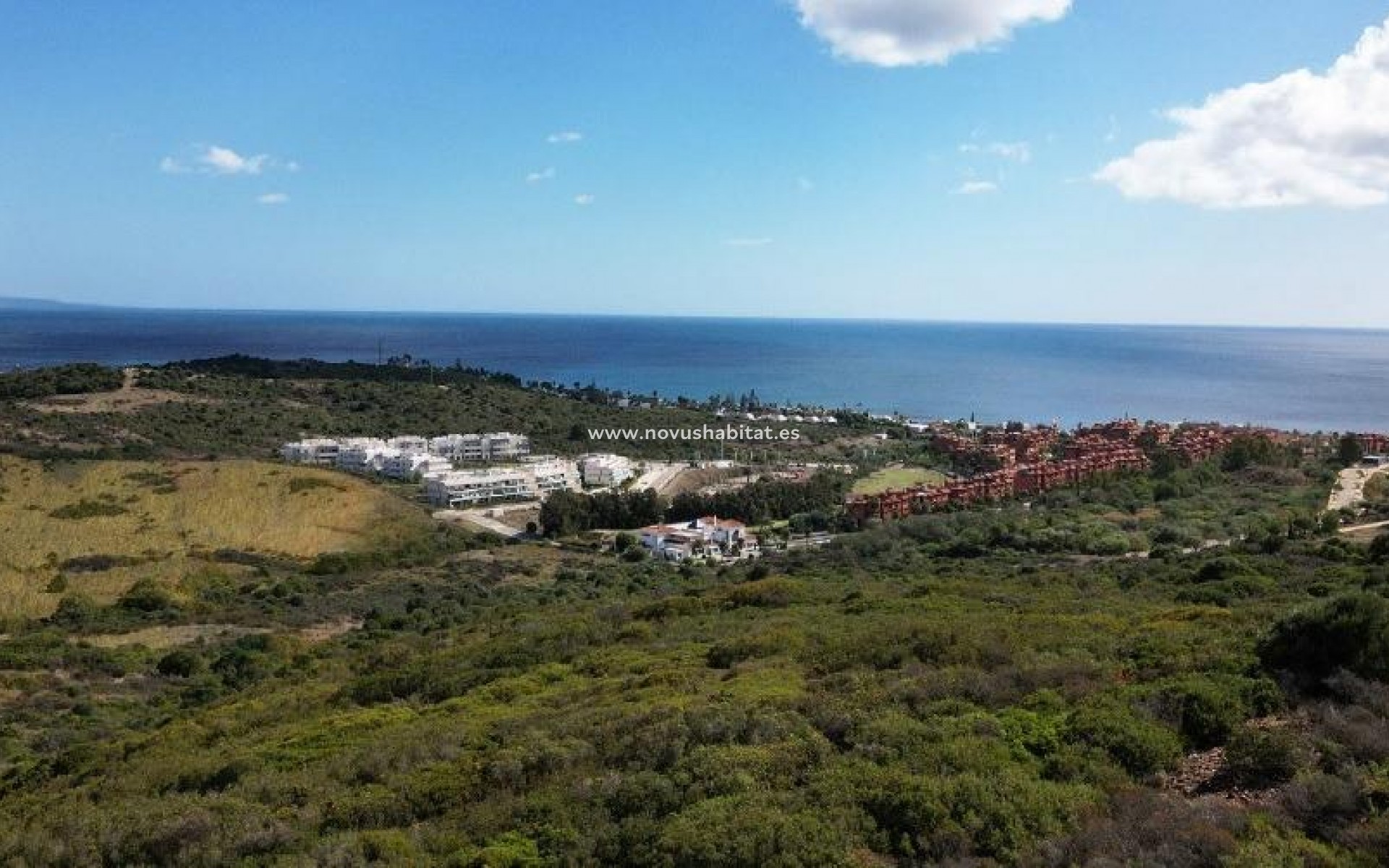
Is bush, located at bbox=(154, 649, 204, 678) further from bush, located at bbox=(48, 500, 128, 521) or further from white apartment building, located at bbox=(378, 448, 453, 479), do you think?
white apartment building, located at bbox=(378, 448, 453, 479)

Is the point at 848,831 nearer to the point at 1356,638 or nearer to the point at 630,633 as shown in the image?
the point at 1356,638

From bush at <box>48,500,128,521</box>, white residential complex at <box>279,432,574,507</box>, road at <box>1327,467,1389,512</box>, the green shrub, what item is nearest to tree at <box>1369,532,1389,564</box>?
road at <box>1327,467,1389,512</box>

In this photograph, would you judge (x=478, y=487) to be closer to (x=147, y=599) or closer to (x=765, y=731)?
(x=147, y=599)

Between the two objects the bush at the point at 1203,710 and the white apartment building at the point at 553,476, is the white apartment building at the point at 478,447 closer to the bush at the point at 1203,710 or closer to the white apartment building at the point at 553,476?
the white apartment building at the point at 553,476

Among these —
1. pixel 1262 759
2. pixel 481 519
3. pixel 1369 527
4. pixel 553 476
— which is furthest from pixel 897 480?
pixel 1262 759

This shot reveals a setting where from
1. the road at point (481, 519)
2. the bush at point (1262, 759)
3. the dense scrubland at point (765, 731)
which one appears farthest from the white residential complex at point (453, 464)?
Answer: the bush at point (1262, 759)

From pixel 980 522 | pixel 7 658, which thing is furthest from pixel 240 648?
pixel 980 522
